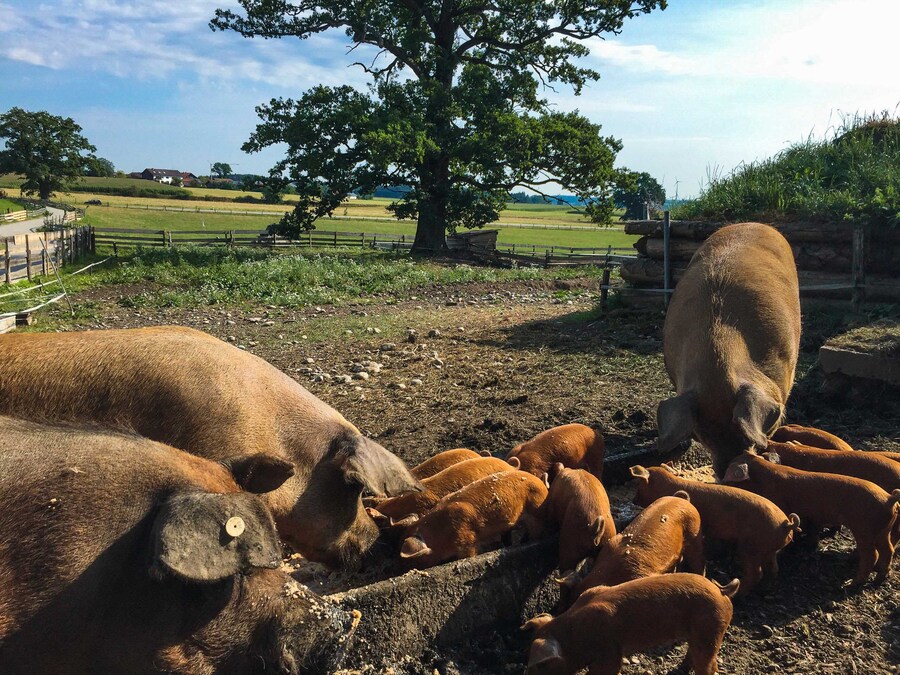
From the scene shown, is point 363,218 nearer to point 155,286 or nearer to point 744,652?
point 155,286

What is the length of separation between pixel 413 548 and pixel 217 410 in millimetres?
1272

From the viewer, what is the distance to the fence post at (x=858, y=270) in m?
9.86

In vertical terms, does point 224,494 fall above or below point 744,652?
above

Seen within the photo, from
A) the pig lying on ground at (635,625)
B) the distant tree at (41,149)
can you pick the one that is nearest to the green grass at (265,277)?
the pig lying on ground at (635,625)

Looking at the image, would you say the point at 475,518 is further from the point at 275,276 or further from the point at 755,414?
the point at 275,276

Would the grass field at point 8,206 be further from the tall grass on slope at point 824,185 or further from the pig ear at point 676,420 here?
the pig ear at point 676,420

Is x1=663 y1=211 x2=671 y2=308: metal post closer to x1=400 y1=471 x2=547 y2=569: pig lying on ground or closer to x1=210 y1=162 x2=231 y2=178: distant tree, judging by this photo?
x1=400 y1=471 x2=547 y2=569: pig lying on ground

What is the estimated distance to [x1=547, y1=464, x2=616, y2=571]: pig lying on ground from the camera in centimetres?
401

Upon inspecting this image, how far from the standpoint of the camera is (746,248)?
7.15 meters

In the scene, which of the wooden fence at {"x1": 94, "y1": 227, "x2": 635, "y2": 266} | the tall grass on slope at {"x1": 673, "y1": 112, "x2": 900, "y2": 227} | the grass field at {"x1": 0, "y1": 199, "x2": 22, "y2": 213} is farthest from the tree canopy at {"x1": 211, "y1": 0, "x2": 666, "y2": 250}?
the grass field at {"x1": 0, "y1": 199, "x2": 22, "y2": 213}

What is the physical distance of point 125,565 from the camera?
2.43m

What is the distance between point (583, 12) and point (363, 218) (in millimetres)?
49899

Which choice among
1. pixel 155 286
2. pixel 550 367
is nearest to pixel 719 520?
pixel 550 367

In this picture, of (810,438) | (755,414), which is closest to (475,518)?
(755,414)
